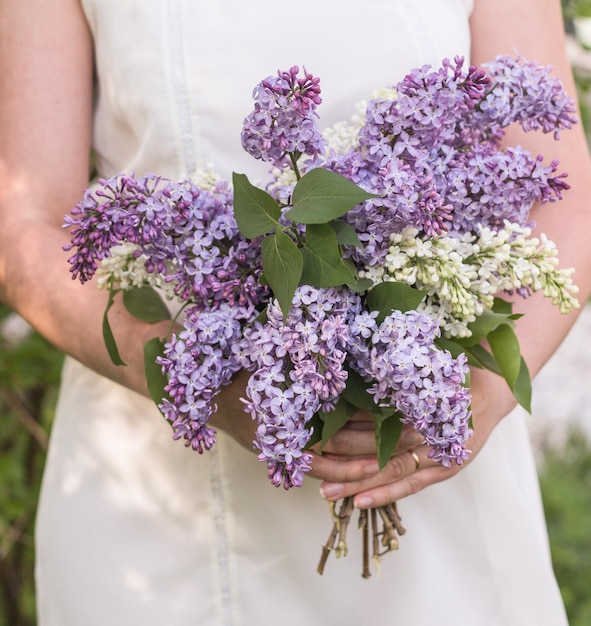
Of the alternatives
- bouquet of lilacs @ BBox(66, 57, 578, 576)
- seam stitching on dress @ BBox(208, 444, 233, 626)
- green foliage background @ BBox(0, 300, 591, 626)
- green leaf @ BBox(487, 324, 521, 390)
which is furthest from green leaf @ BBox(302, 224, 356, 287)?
green foliage background @ BBox(0, 300, 591, 626)

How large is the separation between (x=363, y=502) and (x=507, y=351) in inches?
10.8

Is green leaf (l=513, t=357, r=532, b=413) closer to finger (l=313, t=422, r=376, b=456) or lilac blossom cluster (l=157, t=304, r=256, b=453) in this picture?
finger (l=313, t=422, r=376, b=456)

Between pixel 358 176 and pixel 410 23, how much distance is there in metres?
0.47

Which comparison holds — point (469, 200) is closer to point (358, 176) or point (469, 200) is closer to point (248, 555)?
point (358, 176)

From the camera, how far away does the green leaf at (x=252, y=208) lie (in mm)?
854

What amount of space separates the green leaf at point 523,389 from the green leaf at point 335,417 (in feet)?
0.70

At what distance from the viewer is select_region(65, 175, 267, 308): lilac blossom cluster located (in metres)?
0.87

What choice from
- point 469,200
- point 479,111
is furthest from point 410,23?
point 469,200

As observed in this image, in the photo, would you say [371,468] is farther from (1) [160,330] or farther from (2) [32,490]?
(2) [32,490]

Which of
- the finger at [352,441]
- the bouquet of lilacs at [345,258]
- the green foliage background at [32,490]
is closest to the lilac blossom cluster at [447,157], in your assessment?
the bouquet of lilacs at [345,258]

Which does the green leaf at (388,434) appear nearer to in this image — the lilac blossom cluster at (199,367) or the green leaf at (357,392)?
the green leaf at (357,392)

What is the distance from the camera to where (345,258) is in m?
0.94

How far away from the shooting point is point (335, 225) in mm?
906

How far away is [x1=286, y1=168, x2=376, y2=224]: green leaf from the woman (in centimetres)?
38
